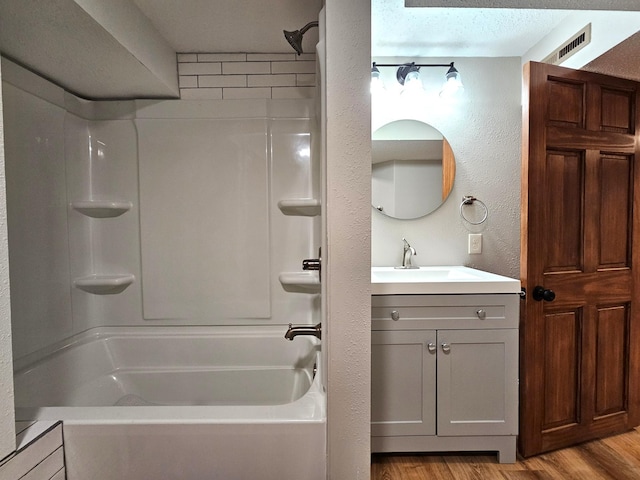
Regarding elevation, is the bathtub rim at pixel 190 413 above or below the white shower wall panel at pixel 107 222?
below

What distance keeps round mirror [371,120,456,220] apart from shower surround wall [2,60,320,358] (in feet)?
1.62

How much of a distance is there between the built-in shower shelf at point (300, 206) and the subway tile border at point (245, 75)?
60 centimetres

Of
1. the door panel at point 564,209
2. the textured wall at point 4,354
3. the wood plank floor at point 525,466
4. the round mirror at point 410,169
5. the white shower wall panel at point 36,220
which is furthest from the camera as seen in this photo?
the round mirror at point 410,169

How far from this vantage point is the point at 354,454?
1.14 metres

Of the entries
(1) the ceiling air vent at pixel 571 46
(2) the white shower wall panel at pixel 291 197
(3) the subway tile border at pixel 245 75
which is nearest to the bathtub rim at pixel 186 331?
(2) the white shower wall panel at pixel 291 197

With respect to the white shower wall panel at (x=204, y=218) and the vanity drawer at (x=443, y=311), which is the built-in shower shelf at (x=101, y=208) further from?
the vanity drawer at (x=443, y=311)

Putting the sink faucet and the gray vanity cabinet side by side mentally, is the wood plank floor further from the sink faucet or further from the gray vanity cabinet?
the sink faucet

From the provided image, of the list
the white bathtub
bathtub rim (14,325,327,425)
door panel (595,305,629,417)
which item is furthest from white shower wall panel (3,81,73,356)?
door panel (595,305,629,417)

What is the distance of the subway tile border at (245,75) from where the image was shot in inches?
79.3

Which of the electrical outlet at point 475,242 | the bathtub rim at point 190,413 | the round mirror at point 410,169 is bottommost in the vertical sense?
the bathtub rim at point 190,413

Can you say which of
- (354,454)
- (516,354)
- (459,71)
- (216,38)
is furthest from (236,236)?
(459,71)

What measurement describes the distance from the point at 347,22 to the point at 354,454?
1.30 meters

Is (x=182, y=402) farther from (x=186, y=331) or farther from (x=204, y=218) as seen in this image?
(x=204, y=218)

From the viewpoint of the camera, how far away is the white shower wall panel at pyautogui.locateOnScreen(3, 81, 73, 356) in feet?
4.94
